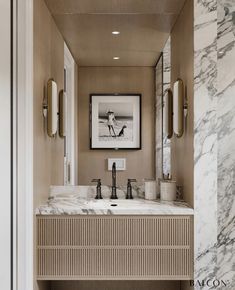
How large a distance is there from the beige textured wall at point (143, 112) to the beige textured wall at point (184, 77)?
0.19 meters

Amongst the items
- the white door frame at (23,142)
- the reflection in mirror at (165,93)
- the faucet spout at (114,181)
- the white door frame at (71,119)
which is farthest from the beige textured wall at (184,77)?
the white door frame at (23,142)

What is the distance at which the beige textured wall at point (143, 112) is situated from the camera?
3.10 meters

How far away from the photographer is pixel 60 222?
264 centimetres

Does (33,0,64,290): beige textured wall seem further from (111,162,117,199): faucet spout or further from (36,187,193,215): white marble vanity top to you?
(111,162,117,199): faucet spout

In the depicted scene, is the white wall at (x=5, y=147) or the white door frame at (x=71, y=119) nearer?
the white wall at (x=5, y=147)

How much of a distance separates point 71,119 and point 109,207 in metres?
0.83

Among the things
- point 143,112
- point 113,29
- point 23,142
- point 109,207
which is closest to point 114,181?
point 109,207

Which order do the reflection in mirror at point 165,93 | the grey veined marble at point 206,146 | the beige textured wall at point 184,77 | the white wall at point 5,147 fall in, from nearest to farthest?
the white wall at point 5,147 → the grey veined marble at point 206,146 → the beige textured wall at point 184,77 → the reflection in mirror at point 165,93

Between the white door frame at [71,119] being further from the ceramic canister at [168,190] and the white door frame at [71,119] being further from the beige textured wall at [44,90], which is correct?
the ceramic canister at [168,190]

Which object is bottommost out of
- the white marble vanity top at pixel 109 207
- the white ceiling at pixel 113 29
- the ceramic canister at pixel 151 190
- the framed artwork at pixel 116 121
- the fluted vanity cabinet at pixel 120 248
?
the fluted vanity cabinet at pixel 120 248

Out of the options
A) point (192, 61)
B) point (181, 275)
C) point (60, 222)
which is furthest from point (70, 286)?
point (192, 61)

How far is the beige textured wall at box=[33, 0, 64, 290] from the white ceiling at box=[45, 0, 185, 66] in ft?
0.38

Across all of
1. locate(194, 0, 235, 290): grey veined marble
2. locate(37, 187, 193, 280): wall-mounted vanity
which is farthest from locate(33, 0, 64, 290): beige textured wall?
locate(194, 0, 235, 290): grey veined marble

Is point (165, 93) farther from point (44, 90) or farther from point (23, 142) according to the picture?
point (23, 142)
